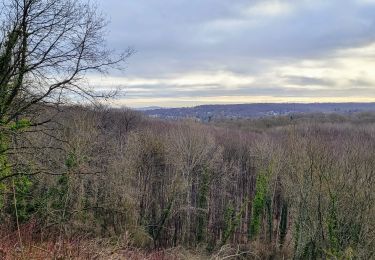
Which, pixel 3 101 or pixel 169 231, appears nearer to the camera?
pixel 3 101

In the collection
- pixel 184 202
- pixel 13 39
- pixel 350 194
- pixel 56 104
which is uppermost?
pixel 13 39

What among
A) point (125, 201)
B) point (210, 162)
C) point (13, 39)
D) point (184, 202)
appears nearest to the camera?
point (13, 39)

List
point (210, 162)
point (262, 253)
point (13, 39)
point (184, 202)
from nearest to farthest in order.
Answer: point (13, 39) < point (262, 253) < point (184, 202) < point (210, 162)

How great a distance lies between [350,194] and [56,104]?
1328 centimetres

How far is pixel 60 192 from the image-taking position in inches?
683

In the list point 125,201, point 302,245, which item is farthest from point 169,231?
point 302,245

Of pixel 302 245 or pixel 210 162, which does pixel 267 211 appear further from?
pixel 302 245

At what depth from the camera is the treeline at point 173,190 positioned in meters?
12.5

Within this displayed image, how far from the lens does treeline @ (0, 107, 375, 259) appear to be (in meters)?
12.5

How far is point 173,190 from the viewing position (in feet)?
95.3

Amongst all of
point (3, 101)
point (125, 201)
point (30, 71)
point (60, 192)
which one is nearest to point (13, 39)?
point (30, 71)

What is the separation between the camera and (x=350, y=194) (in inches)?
704

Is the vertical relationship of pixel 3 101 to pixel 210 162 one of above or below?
above

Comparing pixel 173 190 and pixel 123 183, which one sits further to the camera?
pixel 173 190
